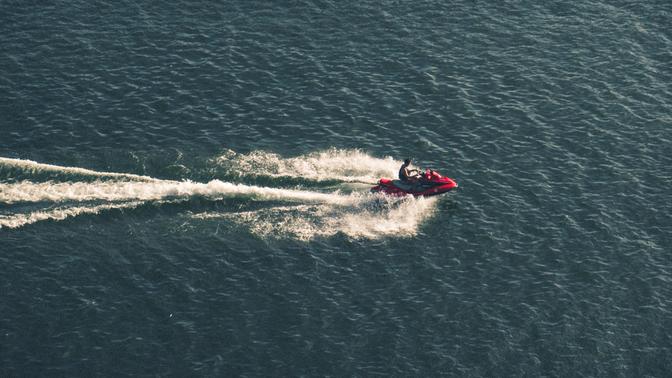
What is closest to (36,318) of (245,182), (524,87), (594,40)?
(245,182)

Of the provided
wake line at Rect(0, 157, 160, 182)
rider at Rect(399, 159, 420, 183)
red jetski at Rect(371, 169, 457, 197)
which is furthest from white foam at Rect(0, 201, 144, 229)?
rider at Rect(399, 159, 420, 183)

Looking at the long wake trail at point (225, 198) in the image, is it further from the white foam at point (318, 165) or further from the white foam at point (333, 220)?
the white foam at point (318, 165)

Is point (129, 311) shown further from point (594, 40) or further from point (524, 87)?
point (594, 40)

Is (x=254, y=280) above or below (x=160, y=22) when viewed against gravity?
below

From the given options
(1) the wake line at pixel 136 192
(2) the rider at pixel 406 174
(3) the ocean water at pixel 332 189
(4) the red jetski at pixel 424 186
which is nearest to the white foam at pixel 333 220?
(3) the ocean water at pixel 332 189

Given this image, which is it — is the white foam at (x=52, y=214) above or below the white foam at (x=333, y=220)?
below

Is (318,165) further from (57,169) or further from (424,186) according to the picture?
(57,169)

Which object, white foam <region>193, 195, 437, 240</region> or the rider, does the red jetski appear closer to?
the rider
